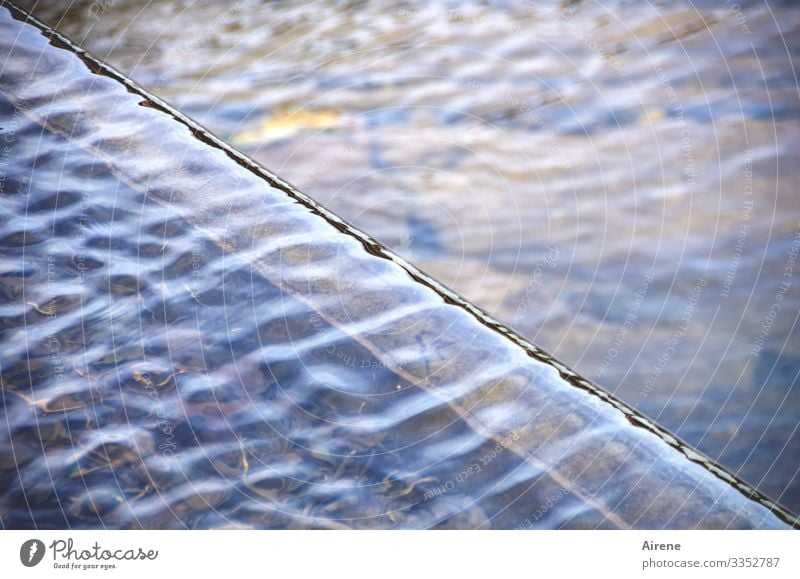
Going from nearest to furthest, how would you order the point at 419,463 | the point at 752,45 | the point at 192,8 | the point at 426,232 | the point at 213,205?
the point at 419,463 < the point at 213,205 < the point at 426,232 < the point at 752,45 < the point at 192,8

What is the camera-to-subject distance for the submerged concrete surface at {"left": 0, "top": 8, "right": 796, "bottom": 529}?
0.78 meters

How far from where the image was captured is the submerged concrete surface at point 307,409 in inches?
30.7

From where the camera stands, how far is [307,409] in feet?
2.82

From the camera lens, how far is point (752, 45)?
1821 mm

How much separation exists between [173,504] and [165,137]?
526mm

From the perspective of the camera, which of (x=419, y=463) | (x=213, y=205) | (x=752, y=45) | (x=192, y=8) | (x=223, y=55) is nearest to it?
(x=419, y=463)

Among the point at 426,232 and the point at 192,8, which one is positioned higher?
the point at 192,8
